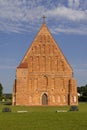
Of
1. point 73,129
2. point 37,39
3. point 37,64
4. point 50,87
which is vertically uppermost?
point 37,39

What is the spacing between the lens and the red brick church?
6888cm

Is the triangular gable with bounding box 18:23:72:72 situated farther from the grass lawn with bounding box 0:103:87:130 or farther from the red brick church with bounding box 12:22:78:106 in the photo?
the grass lawn with bounding box 0:103:87:130

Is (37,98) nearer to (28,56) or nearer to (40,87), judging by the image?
(40,87)

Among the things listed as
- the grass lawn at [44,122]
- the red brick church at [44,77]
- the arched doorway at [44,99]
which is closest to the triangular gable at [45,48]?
the red brick church at [44,77]

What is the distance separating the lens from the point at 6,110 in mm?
40250

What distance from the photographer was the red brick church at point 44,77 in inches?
2712

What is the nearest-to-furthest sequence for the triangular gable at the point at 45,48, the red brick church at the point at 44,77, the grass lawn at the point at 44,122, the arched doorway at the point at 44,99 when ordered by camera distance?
the grass lawn at the point at 44,122, the red brick church at the point at 44,77, the arched doorway at the point at 44,99, the triangular gable at the point at 45,48

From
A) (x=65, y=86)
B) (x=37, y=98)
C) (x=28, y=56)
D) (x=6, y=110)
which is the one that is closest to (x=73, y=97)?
(x=65, y=86)

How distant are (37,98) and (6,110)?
1162 inches

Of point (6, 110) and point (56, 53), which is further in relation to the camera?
point (56, 53)

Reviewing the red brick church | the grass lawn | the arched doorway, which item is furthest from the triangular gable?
the grass lawn

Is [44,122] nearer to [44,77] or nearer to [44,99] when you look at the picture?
[44,99]

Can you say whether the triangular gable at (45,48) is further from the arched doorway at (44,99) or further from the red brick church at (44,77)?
the arched doorway at (44,99)

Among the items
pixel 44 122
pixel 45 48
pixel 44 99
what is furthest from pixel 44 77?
pixel 44 122
